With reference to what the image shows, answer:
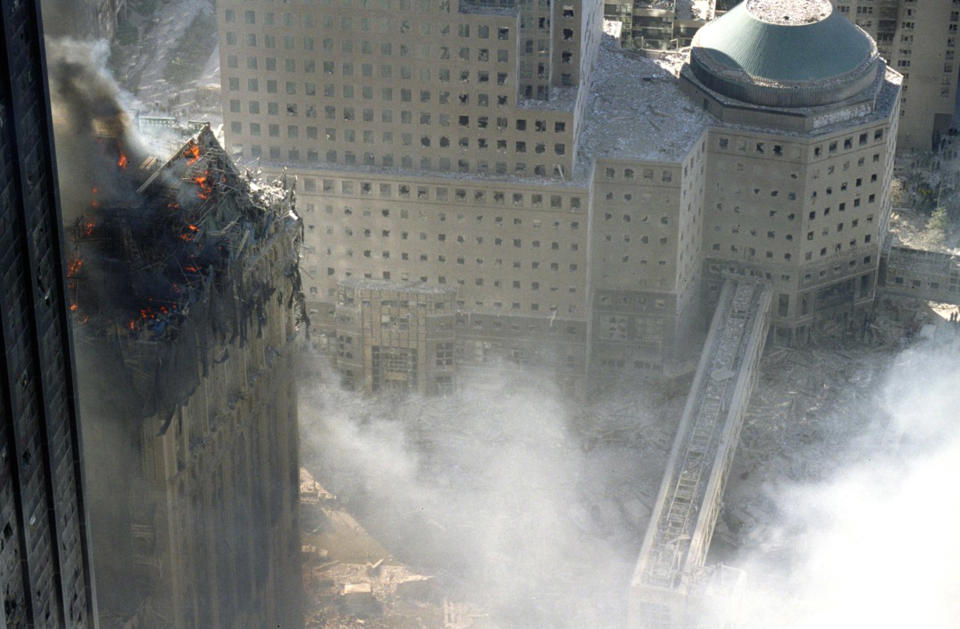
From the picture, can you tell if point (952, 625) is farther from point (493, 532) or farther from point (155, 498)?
point (155, 498)

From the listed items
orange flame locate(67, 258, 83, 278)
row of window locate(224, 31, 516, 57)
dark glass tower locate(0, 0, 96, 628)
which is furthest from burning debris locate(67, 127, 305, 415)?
row of window locate(224, 31, 516, 57)

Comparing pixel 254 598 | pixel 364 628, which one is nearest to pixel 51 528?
pixel 254 598

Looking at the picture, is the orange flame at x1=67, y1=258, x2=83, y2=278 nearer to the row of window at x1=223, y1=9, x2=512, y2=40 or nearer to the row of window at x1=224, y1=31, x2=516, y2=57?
the row of window at x1=223, y1=9, x2=512, y2=40

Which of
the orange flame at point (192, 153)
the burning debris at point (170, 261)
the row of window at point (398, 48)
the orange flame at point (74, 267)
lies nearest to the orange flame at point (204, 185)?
the burning debris at point (170, 261)

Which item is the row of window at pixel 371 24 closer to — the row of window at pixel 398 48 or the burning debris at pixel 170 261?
the row of window at pixel 398 48

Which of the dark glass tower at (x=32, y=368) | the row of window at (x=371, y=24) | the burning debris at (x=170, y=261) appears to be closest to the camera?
the dark glass tower at (x=32, y=368)

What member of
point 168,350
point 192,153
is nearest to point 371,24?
point 192,153
